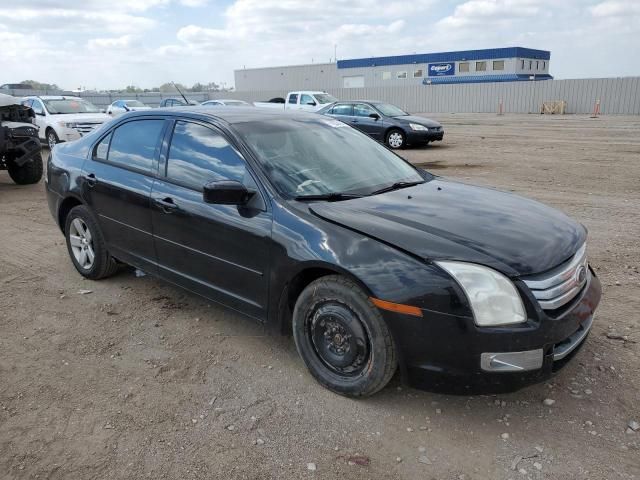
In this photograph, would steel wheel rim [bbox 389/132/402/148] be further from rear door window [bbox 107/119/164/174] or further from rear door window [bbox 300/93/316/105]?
rear door window [bbox 107/119/164/174]

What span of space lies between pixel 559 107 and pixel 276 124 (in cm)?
3410

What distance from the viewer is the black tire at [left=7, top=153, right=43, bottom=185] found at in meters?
10.4

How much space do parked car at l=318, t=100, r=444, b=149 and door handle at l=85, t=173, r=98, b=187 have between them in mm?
12291

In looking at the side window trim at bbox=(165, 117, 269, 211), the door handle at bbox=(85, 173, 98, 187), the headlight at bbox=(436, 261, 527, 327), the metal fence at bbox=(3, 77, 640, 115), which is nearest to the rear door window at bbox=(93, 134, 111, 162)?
the door handle at bbox=(85, 173, 98, 187)

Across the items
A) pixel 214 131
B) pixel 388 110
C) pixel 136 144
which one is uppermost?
pixel 214 131

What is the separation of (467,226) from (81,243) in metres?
3.72

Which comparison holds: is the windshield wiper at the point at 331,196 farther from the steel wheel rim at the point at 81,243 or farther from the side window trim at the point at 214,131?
the steel wheel rim at the point at 81,243

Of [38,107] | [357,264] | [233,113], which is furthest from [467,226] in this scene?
[38,107]

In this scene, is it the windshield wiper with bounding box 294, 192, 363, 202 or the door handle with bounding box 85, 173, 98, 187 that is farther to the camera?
the door handle with bounding box 85, 173, 98, 187

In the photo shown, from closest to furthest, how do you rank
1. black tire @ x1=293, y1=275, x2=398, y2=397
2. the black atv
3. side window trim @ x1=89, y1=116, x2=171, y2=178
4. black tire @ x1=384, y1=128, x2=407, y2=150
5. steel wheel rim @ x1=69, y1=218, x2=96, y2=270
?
black tire @ x1=293, y1=275, x2=398, y2=397 < side window trim @ x1=89, y1=116, x2=171, y2=178 < steel wheel rim @ x1=69, y1=218, x2=96, y2=270 < the black atv < black tire @ x1=384, y1=128, x2=407, y2=150

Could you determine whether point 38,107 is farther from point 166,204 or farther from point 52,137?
point 166,204

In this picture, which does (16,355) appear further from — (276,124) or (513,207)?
(513,207)

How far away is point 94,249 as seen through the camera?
4910 millimetres

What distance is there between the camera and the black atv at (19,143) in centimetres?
950
